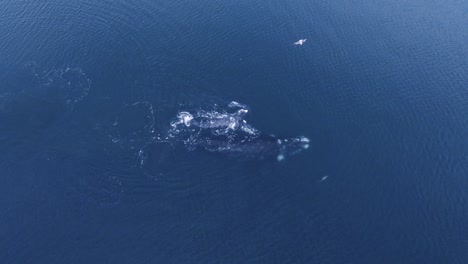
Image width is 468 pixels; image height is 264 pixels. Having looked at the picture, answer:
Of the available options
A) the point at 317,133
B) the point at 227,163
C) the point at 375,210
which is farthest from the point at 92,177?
the point at 375,210

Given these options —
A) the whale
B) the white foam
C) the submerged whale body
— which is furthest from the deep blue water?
the white foam

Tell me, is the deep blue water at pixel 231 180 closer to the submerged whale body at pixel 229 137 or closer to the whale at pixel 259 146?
the whale at pixel 259 146

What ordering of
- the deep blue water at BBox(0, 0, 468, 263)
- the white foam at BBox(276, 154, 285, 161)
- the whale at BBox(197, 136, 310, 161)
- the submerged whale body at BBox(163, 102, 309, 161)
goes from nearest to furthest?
the deep blue water at BBox(0, 0, 468, 263) → the white foam at BBox(276, 154, 285, 161) → the whale at BBox(197, 136, 310, 161) → the submerged whale body at BBox(163, 102, 309, 161)

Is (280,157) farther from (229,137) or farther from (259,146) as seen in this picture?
(229,137)

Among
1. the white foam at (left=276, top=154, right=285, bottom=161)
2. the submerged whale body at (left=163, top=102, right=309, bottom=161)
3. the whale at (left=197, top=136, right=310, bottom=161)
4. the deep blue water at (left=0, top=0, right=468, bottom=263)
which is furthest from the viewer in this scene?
the submerged whale body at (left=163, top=102, right=309, bottom=161)

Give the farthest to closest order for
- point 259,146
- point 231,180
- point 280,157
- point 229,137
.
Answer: point 229,137 → point 259,146 → point 280,157 → point 231,180

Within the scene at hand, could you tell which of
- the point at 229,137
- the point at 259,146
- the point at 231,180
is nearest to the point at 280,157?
the point at 259,146

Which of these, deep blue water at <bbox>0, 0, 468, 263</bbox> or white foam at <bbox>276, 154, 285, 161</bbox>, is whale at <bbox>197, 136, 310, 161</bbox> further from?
deep blue water at <bbox>0, 0, 468, 263</bbox>

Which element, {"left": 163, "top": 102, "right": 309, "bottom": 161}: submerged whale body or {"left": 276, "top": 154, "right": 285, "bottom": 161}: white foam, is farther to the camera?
{"left": 163, "top": 102, "right": 309, "bottom": 161}: submerged whale body
